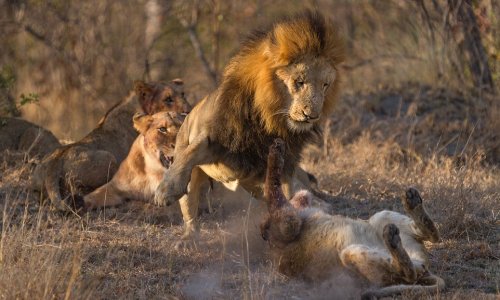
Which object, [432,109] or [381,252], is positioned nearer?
[381,252]

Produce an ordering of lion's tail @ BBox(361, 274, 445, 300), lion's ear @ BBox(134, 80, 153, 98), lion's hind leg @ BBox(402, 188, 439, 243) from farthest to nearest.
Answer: lion's ear @ BBox(134, 80, 153, 98)
lion's hind leg @ BBox(402, 188, 439, 243)
lion's tail @ BBox(361, 274, 445, 300)

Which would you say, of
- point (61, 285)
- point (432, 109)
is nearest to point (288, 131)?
point (61, 285)

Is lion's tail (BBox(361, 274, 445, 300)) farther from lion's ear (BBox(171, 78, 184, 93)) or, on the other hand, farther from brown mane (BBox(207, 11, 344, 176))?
lion's ear (BBox(171, 78, 184, 93))

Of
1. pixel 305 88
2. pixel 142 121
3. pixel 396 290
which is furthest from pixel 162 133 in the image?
pixel 396 290

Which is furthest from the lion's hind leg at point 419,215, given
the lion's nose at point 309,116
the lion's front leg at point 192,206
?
the lion's front leg at point 192,206

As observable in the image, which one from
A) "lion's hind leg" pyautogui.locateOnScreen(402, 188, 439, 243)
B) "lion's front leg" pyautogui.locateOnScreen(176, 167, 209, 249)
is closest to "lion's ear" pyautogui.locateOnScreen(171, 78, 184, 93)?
"lion's front leg" pyautogui.locateOnScreen(176, 167, 209, 249)

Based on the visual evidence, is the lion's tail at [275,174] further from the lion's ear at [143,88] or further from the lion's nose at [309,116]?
the lion's ear at [143,88]

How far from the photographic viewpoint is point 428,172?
24.4 feet

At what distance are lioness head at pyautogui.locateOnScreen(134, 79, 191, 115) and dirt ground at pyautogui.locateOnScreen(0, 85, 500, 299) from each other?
0.96m

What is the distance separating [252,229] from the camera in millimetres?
5809

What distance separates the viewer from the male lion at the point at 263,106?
5.17m

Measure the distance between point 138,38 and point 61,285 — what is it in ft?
31.1

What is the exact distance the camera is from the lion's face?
5.08 m

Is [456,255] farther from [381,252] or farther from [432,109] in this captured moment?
[432,109]
